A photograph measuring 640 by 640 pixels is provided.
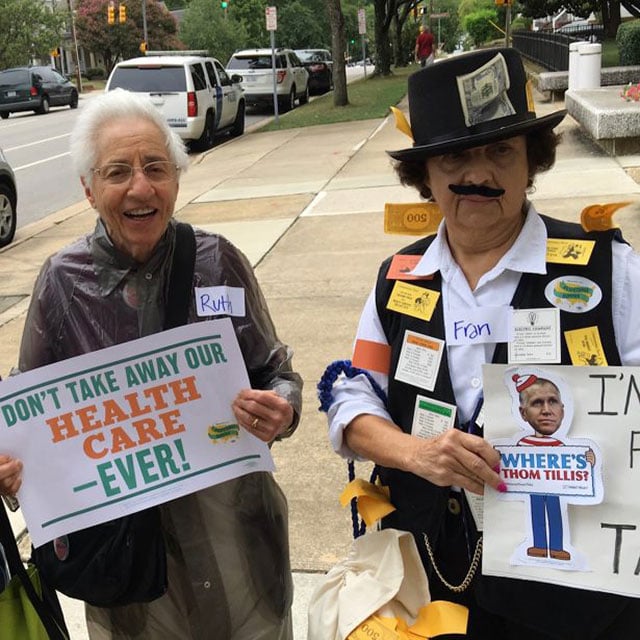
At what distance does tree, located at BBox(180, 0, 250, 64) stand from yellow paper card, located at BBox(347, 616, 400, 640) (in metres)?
43.5

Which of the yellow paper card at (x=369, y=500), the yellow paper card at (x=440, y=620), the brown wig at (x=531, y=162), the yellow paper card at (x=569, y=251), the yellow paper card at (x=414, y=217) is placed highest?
the brown wig at (x=531, y=162)

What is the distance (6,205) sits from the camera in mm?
9336

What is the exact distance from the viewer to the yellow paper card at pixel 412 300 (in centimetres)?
177

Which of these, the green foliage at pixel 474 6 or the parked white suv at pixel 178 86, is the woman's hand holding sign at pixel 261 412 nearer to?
the parked white suv at pixel 178 86

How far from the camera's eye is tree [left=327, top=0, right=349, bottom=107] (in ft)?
64.7

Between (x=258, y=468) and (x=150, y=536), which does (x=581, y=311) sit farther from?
(x=150, y=536)

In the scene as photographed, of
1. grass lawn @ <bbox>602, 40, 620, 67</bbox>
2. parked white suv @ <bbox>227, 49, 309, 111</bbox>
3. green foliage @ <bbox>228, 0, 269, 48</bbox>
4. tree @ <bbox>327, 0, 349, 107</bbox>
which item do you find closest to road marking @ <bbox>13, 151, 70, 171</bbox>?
parked white suv @ <bbox>227, 49, 309, 111</bbox>

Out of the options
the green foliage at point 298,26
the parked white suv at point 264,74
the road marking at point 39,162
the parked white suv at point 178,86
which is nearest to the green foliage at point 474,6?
the green foliage at point 298,26

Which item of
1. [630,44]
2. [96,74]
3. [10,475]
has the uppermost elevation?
[96,74]

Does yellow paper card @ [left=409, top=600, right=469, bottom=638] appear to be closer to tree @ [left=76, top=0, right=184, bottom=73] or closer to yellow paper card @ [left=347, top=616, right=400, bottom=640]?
yellow paper card @ [left=347, top=616, right=400, bottom=640]

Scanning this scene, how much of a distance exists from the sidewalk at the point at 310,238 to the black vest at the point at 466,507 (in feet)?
4.20

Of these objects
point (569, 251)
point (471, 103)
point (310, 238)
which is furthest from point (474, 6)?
point (569, 251)

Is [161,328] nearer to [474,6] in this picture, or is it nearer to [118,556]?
[118,556]

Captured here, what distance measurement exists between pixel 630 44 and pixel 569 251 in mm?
16328
